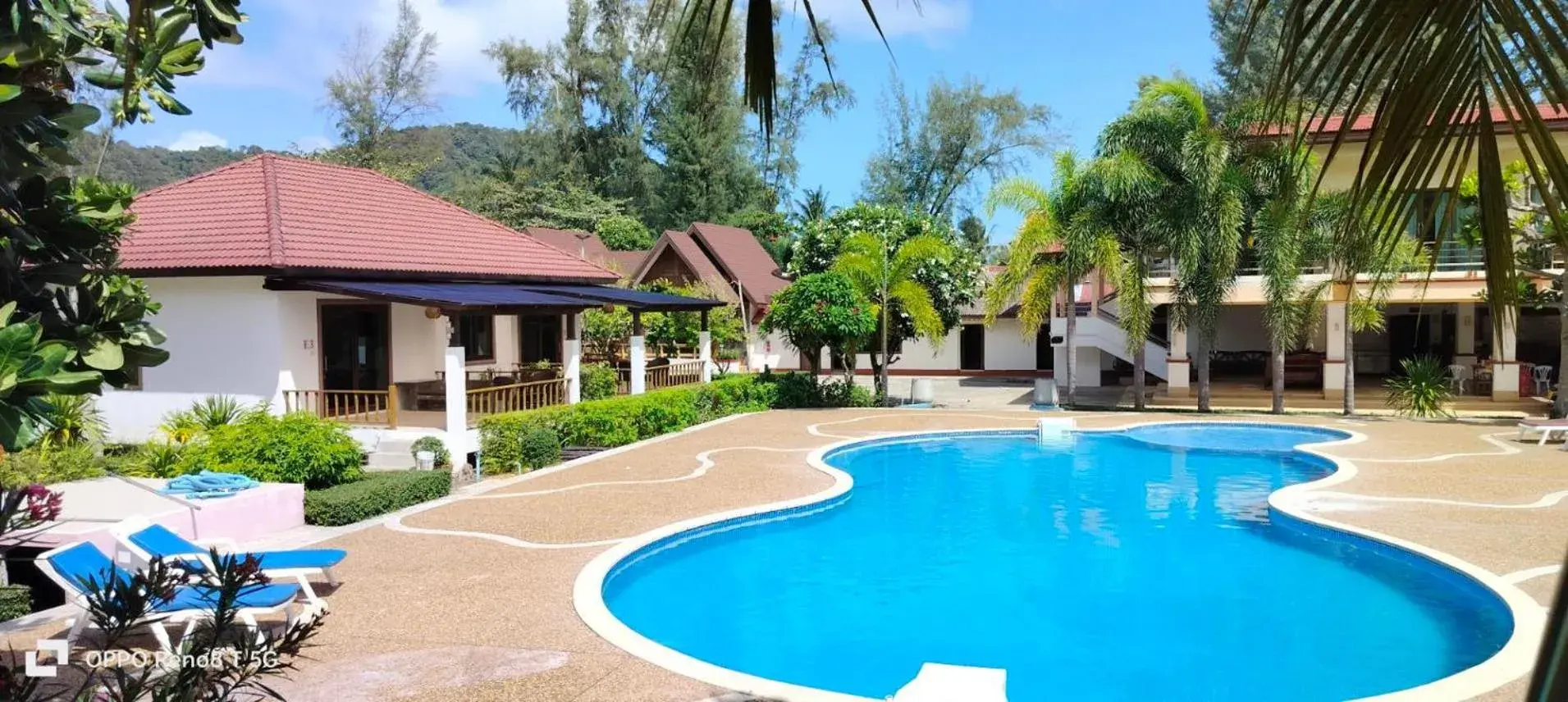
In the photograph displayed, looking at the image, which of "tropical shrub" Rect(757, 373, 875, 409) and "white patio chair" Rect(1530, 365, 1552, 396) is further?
"tropical shrub" Rect(757, 373, 875, 409)

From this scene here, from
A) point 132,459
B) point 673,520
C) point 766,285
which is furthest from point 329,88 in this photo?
point 673,520

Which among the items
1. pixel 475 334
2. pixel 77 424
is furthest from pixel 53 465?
pixel 475 334

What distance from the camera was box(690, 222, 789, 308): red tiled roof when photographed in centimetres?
3909

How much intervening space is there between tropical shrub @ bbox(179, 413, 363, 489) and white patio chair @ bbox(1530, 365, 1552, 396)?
88.8ft

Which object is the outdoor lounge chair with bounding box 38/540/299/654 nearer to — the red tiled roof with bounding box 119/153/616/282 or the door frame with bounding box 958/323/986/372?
the red tiled roof with bounding box 119/153/616/282

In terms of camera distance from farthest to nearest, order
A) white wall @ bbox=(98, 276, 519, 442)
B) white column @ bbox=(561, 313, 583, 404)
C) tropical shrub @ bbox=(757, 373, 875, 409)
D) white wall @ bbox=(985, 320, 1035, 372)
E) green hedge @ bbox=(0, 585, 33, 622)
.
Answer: white wall @ bbox=(985, 320, 1035, 372) < tropical shrub @ bbox=(757, 373, 875, 409) < white column @ bbox=(561, 313, 583, 404) < white wall @ bbox=(98, 276, 519, 442) < green hedge @ bbox=(0, 585, 33, 622)

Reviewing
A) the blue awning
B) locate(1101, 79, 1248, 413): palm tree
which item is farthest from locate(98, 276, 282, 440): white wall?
locate(1101, 79, 1248, 413): palm tree

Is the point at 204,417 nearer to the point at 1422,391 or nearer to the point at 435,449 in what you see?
the point at 435,449

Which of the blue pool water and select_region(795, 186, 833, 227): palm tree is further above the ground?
select_region(795, 186, 833, 227): palm tree

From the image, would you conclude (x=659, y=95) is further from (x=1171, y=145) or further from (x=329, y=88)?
(x=1171, y=145)

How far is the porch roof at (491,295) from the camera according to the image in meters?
16.1

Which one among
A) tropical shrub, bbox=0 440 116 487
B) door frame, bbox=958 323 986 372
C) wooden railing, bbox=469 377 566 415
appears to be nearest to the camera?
tropical shrub, bbox=0 440 116 487

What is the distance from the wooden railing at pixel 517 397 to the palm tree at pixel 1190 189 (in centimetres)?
1342

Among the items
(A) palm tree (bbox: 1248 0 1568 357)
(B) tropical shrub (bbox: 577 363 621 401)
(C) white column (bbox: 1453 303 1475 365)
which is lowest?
(B) tropical shrub (bbox: 577 363 621 401)
